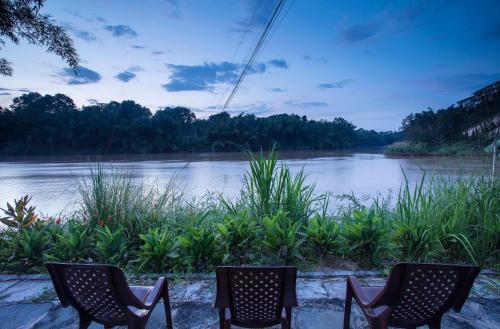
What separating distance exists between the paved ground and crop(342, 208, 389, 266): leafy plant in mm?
321

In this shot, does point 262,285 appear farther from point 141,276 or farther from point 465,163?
point 465,163

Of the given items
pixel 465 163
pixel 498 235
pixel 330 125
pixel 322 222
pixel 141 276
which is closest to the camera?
pixel 141 276

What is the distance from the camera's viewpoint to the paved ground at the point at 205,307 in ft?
6.24

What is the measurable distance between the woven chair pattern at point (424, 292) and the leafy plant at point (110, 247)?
242 cm

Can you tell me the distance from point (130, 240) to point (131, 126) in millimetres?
44720

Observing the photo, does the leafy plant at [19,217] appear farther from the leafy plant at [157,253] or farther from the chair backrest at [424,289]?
the chair backrest at [424,289]

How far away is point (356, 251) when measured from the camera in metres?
2.87

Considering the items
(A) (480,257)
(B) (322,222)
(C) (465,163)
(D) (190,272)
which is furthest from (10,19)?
(C) (465,163)

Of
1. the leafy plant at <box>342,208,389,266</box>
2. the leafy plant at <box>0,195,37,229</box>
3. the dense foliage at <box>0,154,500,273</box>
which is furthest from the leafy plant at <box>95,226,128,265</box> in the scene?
the leafy plant at <box>342,208,389,266</box>

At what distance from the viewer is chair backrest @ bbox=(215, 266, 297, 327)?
4.08 feet

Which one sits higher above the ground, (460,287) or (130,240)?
(460,287)

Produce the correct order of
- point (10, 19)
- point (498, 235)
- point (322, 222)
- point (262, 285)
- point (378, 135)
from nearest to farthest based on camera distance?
point (262, 285), point (10, 19), point (498, 235), point (322, 222), point (378, 135)

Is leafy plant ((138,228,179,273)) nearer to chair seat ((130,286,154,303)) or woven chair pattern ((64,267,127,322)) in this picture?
chair seat ((130,286,154,303))

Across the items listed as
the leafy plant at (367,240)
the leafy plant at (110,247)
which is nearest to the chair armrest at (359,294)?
the leafy plant at (367,240)
